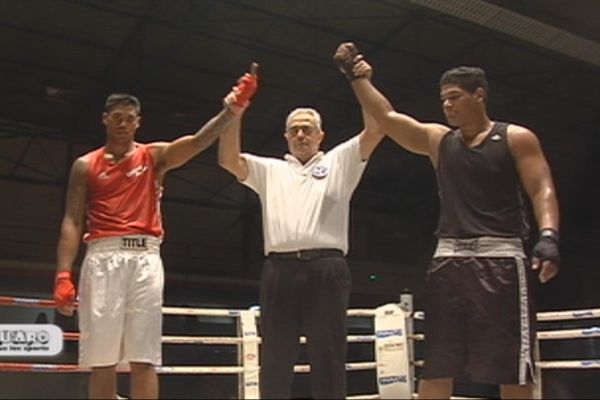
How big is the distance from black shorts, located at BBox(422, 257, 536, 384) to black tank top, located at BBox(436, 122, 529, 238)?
0.10m

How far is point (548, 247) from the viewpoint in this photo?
219 centimetres

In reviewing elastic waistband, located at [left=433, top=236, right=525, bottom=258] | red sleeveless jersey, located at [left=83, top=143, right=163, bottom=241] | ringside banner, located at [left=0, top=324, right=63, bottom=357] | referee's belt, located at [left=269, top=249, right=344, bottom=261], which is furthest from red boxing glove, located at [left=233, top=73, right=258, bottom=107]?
ringside banner, located at [left=0, top=324, right=63, bottom=357]

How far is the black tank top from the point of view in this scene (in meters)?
2.32

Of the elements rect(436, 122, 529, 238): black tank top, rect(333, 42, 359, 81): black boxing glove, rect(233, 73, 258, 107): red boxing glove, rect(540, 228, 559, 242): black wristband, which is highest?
rect(333, 42, 359, 81): black boxing glove

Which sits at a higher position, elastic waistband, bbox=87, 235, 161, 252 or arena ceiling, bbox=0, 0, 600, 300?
arena ceiling, bbox=0, 0, 600, 300

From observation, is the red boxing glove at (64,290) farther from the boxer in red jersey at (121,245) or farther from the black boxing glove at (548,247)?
the black boxing glove at (548,247)

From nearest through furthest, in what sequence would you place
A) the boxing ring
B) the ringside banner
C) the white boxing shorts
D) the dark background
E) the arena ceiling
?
1. the white boxing shorts
2. the boxing ring
3. the ringside banner
4. the arena ceiling
5. the dark background

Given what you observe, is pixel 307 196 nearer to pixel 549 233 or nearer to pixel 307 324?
pixel 307 324

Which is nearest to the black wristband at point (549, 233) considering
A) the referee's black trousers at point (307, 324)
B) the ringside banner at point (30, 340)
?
the referee's black trousers at point (307, 324)

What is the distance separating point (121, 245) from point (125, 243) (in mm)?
14

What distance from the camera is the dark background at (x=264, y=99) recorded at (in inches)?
318

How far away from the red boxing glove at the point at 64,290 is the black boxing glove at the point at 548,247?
1472mm

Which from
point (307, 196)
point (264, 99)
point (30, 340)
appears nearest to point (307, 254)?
point (307, 196)

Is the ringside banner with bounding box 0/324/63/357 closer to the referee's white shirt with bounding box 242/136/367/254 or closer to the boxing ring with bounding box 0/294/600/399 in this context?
the boxing ring with bounding box 0/294/600/399
